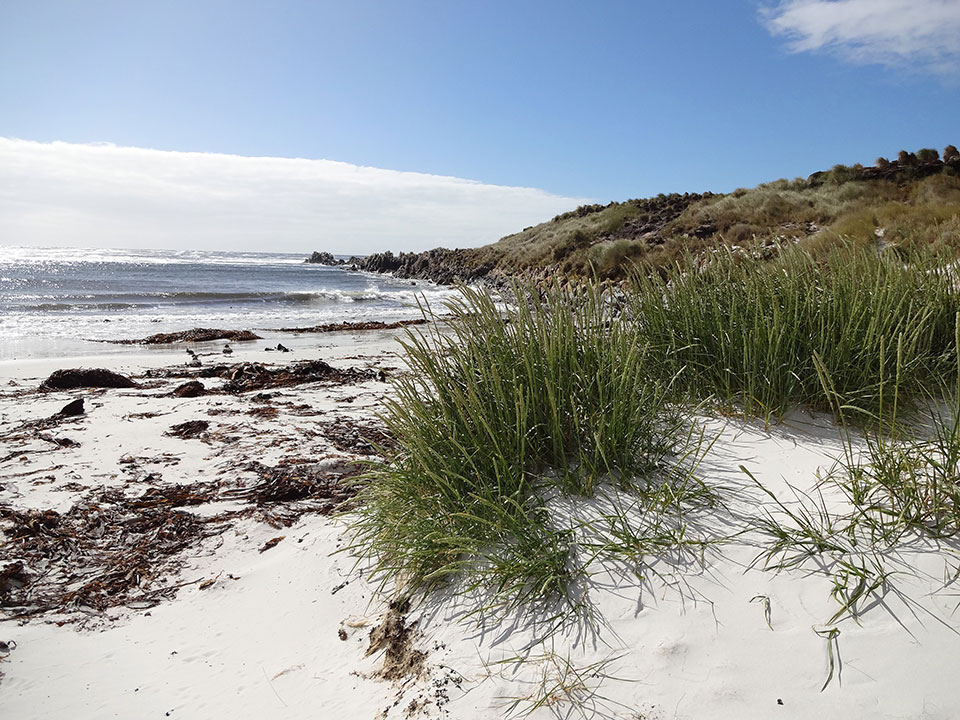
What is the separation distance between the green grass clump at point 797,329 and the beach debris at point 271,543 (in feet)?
8.62

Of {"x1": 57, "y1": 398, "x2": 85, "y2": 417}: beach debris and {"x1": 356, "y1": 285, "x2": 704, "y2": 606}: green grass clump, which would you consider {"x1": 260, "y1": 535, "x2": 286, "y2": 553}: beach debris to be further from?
{"x1": 57, "y1": 398, "x2": 85, "y2": 417}: beach debris

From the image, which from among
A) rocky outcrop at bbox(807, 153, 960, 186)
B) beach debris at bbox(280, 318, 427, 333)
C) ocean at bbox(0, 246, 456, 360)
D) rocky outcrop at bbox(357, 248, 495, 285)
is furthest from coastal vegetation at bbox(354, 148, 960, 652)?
rocky outcrop at bbox(357, 248, 495, 285)

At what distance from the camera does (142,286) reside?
30125 mm

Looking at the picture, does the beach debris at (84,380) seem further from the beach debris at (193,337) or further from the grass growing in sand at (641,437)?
the grass growing in sand at (641,437)

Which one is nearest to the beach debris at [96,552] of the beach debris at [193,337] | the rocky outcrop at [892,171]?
the beach debris at [193,337]

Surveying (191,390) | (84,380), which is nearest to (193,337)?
(84,380)

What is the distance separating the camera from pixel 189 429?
6016 mm

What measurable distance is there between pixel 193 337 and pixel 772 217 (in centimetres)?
1938

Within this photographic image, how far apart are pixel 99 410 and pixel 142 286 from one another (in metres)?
26.6

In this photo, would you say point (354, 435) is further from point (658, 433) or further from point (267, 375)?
point (658, 433)

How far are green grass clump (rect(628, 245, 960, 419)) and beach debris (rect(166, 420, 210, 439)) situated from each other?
4.26m

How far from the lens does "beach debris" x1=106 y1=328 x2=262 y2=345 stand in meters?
13.3

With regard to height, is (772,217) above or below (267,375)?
above

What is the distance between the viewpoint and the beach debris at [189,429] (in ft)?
19.2
